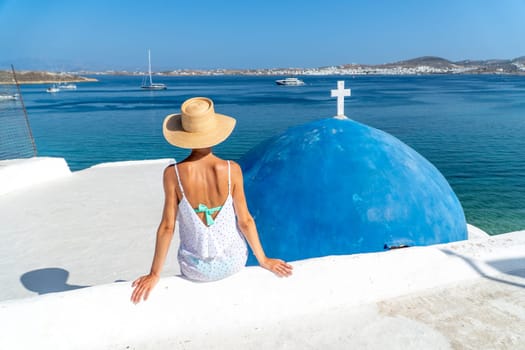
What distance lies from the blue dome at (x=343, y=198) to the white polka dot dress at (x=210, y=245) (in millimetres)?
988

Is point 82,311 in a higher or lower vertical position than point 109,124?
higher

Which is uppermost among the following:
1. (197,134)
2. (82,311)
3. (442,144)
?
(197,134)

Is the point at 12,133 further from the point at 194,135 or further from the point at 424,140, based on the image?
the point at 424,140

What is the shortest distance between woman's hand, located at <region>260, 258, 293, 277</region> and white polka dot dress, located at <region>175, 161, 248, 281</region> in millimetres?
166

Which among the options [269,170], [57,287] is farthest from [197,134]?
[57,287]

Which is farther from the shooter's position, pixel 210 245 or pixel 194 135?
pixel 210 245

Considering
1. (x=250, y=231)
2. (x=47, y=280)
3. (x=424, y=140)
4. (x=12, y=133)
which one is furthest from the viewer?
(x=424, y=140)

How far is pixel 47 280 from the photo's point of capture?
5.68 metres

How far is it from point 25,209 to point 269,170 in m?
6.49

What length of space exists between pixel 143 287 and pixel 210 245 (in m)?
0.48

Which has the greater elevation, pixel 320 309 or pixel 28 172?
pixel 320 309

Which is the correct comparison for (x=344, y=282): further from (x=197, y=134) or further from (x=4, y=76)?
(x=4, y=76)

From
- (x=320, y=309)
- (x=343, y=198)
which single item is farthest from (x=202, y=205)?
(x=343, y=198)

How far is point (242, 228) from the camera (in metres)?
2.83
